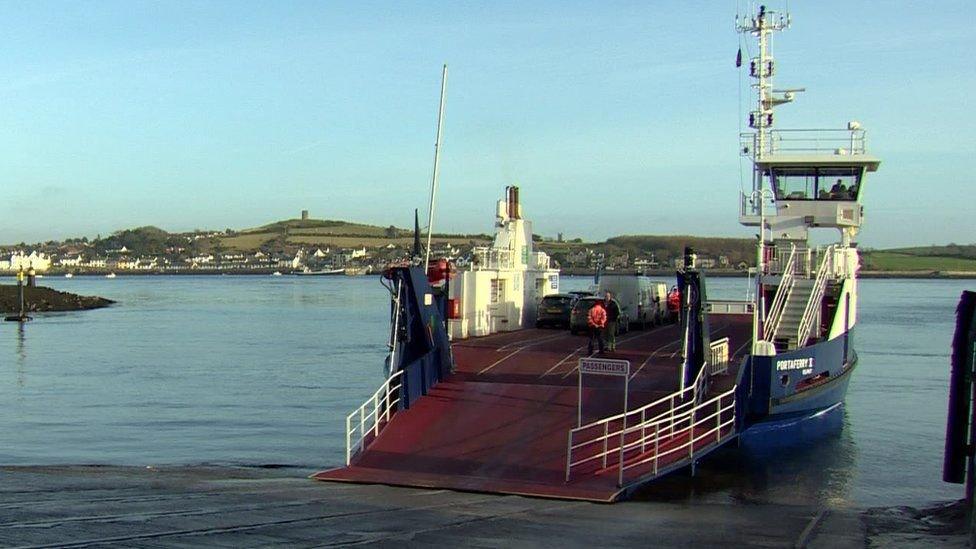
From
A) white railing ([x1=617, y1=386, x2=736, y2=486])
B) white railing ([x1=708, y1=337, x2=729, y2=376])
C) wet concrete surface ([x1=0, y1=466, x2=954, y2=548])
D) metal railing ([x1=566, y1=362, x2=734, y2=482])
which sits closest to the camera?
wet concrete surface ([x1=0, y1=466, x2=954, y2=548])

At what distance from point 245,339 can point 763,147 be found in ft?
138

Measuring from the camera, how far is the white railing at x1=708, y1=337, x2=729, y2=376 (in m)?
20.9

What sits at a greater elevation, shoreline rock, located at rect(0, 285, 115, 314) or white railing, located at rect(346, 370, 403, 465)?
white railing, located at rect(346, 370, 403, 465)

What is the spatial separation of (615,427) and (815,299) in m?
9.69

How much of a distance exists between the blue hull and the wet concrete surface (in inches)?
139

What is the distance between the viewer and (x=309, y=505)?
532 inches

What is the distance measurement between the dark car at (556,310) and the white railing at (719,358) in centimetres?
860

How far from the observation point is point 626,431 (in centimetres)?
1477

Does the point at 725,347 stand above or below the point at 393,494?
above

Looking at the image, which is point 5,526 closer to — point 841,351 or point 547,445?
Result: point 547,445

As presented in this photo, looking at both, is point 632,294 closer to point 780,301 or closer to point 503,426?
point 780,301

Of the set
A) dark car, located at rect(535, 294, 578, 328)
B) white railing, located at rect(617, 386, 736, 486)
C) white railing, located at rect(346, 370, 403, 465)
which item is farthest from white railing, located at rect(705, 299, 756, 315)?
white railing, located at rect(346, 370, 403, 465)

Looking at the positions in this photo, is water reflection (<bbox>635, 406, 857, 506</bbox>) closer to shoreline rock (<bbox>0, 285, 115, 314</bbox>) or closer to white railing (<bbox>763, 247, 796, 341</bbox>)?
white railing (<bbox>763, 247, 796, 341</bbox>)

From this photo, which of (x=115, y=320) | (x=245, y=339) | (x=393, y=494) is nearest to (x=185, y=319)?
(x=115, y=320)
